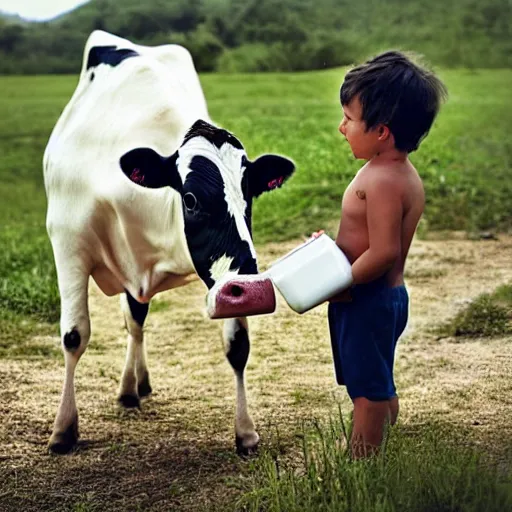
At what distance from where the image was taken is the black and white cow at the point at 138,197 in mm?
4250

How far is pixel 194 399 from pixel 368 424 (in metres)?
2.11

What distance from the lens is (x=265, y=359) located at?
21.0 feet

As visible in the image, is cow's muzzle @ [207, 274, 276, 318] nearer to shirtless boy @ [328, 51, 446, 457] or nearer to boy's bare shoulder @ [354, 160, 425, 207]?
shirtless boy @ [328, 51, 446, 457]

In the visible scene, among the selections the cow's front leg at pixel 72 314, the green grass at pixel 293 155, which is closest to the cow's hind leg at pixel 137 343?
the cow's front leg at pixel 72 314

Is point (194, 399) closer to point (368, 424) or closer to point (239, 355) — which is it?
point (239, 355)

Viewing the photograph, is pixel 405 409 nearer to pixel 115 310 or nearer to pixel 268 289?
pixel 268 289

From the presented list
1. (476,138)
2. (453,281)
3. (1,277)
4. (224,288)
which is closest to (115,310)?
(1,277)

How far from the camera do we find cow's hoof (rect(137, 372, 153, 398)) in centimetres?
579

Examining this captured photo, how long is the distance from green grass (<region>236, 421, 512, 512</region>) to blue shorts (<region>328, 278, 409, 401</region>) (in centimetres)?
18

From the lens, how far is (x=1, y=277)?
326 inches

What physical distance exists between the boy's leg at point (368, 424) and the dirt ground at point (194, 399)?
44 centimetres

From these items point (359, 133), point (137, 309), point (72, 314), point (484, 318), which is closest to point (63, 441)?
point (72, 314)

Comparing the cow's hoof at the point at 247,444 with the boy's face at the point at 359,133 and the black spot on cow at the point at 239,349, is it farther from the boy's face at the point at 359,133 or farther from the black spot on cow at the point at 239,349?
the boy's face at the point at 359,133

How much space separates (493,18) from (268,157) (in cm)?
1458
